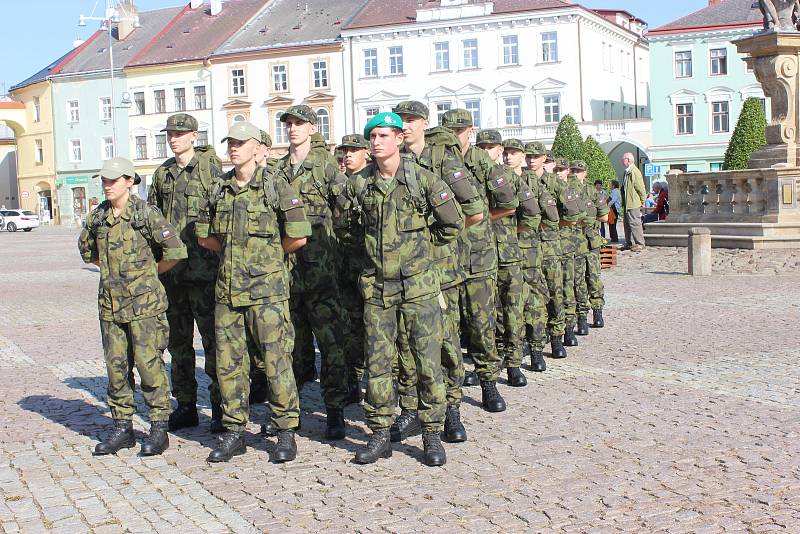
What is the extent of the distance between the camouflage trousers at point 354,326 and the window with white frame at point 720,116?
5307cm

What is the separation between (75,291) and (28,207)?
197ft

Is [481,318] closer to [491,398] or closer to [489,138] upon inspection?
[491,398]

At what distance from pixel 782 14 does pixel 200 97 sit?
163 ft

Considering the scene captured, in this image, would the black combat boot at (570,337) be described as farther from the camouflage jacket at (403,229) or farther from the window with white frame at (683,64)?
the window with white frame at (683,64)

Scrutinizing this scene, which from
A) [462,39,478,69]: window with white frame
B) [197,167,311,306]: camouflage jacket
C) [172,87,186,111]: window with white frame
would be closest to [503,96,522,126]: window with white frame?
[462,39,478,69]: window with white frame

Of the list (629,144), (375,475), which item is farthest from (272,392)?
(629,144)

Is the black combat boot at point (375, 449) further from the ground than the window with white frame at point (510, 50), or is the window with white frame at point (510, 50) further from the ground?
the window with white frame at point (510, 50)

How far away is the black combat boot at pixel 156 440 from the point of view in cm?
716

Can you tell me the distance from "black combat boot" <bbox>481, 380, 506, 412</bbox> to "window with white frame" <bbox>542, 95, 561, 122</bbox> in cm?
5038

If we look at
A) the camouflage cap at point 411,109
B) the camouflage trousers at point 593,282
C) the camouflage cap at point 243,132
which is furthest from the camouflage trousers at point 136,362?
the camouflage trousers at point 593,282

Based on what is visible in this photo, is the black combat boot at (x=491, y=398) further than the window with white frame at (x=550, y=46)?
No

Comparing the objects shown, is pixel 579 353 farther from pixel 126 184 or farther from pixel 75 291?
pixel 75 291

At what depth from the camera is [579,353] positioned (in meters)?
11.0

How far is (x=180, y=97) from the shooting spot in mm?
68438
